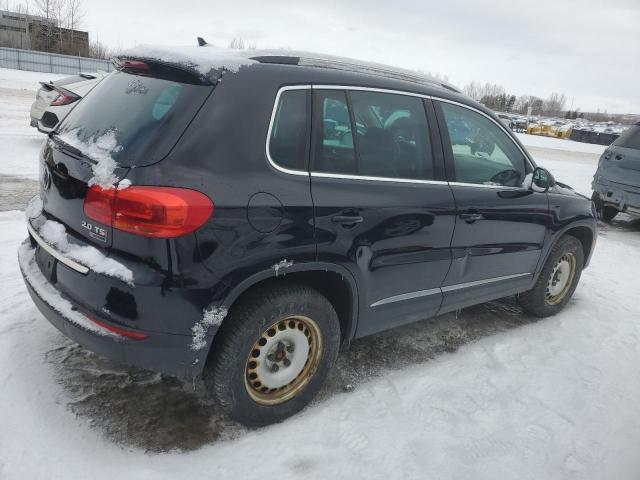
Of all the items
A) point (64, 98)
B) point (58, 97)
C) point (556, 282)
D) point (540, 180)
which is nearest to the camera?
point (540, 180)

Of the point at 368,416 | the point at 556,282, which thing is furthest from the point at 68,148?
the point at 556,282

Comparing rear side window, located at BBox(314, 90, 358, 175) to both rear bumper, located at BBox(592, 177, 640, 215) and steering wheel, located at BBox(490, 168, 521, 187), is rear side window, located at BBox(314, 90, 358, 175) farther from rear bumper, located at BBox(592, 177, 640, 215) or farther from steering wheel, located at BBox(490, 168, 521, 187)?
rear bumper, located at BBox(592, 177, 640, 215)

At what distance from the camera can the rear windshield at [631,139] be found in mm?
7998

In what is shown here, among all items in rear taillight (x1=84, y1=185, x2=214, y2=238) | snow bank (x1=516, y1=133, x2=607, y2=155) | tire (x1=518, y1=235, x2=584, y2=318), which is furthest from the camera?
snow bank (x1=516, y1=133, x2=607, y2=155)

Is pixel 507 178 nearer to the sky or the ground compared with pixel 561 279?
nearer to the sky

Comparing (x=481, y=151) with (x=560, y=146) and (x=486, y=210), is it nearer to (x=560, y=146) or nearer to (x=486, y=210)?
(x=486, y=210)

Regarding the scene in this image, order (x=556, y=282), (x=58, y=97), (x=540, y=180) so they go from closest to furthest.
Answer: (x=540, y=180) → (x=556, y=282) → (x=58, y=97)

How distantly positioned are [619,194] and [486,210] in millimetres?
5977

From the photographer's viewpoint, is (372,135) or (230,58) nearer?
(230,58)

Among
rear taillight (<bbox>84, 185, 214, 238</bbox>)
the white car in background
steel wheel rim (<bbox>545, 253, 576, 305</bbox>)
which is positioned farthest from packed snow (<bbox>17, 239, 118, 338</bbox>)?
the white car in background

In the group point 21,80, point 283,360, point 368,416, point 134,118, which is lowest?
point 21,80

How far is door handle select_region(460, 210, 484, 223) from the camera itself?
131 inches

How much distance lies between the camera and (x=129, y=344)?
225cm

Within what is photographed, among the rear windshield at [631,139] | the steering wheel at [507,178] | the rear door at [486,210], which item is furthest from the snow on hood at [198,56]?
the rear windshield at [631,139]
